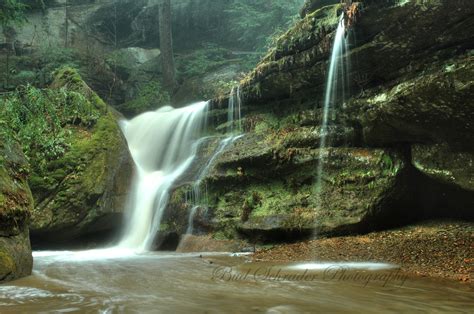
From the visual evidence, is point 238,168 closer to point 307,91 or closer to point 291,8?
point 307,91

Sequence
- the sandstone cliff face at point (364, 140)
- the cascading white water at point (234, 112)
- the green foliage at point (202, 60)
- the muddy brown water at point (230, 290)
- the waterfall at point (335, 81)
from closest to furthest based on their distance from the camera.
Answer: the muddy brown water at point (230, 290) → the sandstone cliff face at point (364, 140) → the waterfall at point (335, 81) → the cascading white water at point (234, 112) → the green foliage at point (202, 60)

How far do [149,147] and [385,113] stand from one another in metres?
8.91

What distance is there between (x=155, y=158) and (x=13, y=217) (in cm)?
798

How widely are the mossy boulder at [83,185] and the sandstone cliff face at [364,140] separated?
1851mm

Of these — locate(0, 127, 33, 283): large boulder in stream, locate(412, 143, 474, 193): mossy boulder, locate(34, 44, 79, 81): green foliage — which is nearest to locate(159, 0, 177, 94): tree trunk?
locate(34, 44, 79, 81): green foliage

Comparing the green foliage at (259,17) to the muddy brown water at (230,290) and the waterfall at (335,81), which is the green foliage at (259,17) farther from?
the muddy brown water at (230,290)

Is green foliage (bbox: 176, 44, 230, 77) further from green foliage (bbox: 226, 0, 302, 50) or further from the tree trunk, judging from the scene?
green foliage (bbox: 226, 0, 302, 50)

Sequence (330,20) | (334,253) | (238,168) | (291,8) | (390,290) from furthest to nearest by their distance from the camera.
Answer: (291,8) → (238,168) → (330,20) → (334,253) → (390,290)

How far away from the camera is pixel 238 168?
33.2 ft

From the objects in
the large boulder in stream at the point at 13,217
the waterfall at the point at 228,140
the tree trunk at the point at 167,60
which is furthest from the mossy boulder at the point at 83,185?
the tree trunk at the point at 167,60

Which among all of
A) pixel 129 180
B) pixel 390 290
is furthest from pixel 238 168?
pixel 390 290

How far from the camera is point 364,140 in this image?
893cm

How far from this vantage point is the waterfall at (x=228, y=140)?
9.99 m

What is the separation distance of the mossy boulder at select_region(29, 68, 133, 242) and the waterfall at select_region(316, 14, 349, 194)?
5.58 metres
